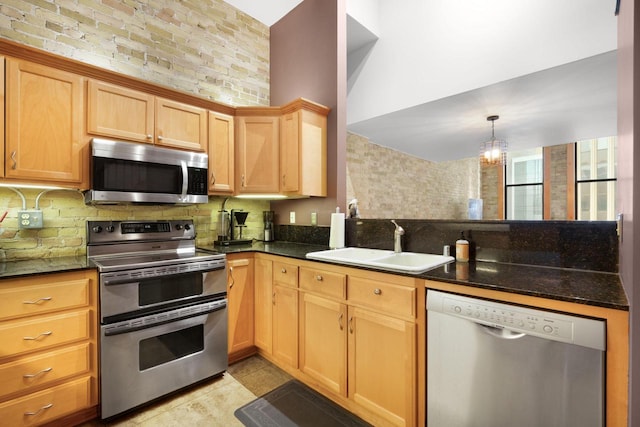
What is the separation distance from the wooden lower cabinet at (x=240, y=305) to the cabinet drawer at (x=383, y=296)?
41.5 inches

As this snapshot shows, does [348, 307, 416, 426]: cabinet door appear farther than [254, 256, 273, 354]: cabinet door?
No

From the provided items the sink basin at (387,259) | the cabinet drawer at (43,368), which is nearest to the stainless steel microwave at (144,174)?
the cabinet drawer at (43,368)

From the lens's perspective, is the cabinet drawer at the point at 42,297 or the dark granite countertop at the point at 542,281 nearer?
the dark granite countertop at the point at 542,281

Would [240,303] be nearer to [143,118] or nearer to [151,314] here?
[151,314]

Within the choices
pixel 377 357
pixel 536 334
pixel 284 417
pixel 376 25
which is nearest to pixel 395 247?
pixel 377 357

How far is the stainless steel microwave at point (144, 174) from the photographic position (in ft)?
6.47

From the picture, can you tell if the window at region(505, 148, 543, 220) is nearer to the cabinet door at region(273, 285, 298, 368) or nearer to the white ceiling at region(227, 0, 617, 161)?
the white ceiling at region(227, 0, 617, 161)

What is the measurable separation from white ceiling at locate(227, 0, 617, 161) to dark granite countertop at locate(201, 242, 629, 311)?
215cm

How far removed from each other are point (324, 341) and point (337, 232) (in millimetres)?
912

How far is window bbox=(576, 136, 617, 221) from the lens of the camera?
6656mm

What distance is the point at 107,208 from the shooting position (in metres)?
2.31

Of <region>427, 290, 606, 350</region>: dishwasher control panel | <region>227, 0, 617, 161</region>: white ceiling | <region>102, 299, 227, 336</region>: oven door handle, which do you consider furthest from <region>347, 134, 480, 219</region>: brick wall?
<region>427, 290, 606, 350</region>: dishwasher control panel

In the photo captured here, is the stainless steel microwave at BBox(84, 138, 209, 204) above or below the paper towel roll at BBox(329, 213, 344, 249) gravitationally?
above

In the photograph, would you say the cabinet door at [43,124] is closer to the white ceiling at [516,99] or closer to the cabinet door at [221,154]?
the cabinet door at [221,154]
